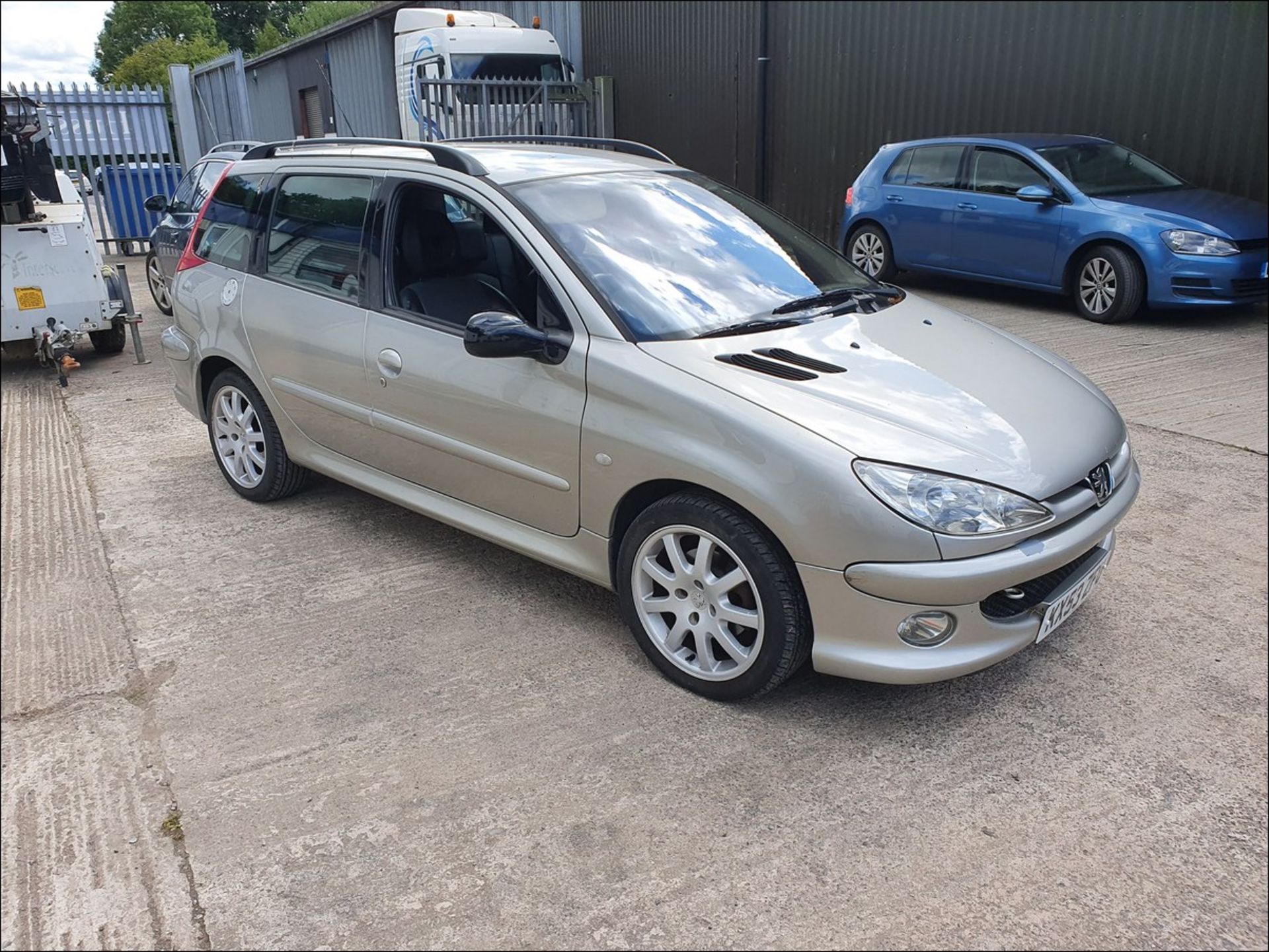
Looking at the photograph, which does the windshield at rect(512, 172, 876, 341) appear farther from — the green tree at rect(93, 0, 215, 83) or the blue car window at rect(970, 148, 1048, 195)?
the green tree at rect(93, 0, 215, 83)

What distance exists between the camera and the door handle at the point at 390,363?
3.95 meters

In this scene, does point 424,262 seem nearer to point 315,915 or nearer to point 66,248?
point 315,915

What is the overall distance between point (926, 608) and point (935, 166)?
8.58 meters

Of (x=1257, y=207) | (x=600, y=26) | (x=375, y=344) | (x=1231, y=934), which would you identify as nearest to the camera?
(x=1231, y=934)

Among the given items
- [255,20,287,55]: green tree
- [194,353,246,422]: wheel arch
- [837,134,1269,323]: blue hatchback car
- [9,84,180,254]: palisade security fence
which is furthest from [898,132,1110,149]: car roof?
→ [255,20,287,55]: green tree

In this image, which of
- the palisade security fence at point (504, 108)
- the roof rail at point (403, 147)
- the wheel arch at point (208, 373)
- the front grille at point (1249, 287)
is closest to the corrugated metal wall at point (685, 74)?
the palisade security fence at point (504, 108)

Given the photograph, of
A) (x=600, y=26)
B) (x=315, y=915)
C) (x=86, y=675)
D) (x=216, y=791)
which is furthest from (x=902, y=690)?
(x=600, y=26)

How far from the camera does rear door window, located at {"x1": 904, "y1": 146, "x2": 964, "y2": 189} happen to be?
1014 cm

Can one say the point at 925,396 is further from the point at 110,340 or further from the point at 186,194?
the point at 186,194

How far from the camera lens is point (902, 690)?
3291mm

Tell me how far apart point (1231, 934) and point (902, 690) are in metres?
1.17

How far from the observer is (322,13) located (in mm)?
48656

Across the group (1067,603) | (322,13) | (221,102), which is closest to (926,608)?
(1067,603)

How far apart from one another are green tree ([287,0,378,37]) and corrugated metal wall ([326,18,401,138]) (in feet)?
77.9
